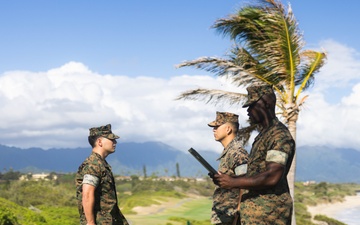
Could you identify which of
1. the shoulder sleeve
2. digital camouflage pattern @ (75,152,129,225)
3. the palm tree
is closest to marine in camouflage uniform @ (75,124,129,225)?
digital camouflage pattern @ (75,152,129,225)

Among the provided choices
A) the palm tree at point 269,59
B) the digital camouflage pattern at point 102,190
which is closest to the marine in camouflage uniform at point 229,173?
the digital camouflage pattern at point 102,190

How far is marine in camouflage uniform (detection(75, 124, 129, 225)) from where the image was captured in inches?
246

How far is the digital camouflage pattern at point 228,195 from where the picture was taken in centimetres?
609

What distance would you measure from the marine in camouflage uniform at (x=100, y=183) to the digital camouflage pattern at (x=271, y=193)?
6.79 feet

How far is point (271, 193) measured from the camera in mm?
4605

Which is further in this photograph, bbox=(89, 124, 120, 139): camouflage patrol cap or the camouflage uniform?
bbox=(89, 124, 120, 139): camouflage patrol cap

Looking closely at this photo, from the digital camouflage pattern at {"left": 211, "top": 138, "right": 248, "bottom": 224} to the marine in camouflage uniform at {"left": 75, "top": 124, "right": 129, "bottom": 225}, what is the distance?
45.6 inches

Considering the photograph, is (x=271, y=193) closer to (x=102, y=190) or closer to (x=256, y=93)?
(x=256, y=93)

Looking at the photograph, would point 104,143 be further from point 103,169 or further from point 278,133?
point 278,133

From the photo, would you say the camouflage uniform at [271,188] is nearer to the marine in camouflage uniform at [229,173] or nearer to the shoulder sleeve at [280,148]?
the shoulder sleeve at [280,148]

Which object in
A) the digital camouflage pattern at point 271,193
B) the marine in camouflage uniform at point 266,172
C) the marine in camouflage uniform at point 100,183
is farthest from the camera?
the marine in camouflage uniform at point 100,183

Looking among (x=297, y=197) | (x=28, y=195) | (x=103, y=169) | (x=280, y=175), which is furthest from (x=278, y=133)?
(x=297, y=197)

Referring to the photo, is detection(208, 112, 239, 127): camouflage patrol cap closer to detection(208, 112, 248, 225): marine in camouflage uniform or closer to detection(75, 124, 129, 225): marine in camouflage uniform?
detection(208, 112, 248, 225): marine in camouflage uniform

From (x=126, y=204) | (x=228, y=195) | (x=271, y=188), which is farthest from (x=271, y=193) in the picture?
(x=126, y=204)
